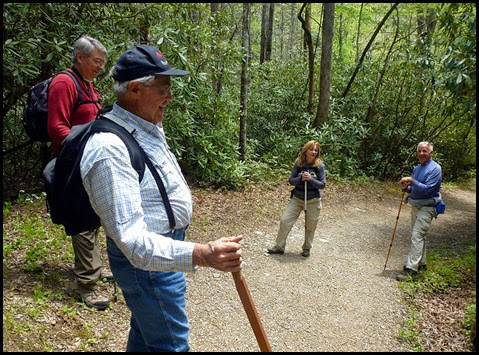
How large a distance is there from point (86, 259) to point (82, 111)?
1538 millimetres

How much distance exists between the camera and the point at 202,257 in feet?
6.12

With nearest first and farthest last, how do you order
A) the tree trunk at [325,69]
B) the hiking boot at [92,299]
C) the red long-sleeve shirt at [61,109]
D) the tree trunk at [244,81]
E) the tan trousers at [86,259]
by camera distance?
1. the red long-sleeve shirt at [61,109]
2. the tan trousers at [86,259]
3. the hiking boot at [92,299]
4. the tree trunk at [244,81]
5. the tree trunk at [325,69]

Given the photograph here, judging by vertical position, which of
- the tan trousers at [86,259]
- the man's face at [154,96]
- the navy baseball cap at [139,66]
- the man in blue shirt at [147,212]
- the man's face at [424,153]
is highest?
the navy baseball cap at [139,66]

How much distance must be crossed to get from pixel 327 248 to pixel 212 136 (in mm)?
3697

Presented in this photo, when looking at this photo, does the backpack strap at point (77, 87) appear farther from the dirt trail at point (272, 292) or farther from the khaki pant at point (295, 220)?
the khaki pant at point (295, 220)

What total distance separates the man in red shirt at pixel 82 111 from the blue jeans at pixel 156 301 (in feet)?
6.28

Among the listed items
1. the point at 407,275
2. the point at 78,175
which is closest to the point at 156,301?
the point at 78,175

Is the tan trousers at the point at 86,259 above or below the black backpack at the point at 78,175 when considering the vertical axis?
below

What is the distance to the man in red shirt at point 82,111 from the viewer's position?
3.66 metres

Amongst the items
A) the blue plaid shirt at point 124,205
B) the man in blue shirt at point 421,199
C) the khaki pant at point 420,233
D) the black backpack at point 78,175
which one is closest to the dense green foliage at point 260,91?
the man in blue shirt at point 421,199

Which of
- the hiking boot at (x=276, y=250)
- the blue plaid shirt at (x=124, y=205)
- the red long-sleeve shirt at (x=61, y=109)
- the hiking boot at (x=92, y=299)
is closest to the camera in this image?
the blue plaid shirt at (x=124, y=205)

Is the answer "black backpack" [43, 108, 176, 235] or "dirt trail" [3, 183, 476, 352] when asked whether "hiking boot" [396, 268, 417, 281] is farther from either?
"black backpack" [43, 108, 176, 235]

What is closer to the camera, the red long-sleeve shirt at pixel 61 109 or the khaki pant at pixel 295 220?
the red long-sleeve shirt at pixel 61 109

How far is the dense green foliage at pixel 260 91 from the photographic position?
610 centimetres
